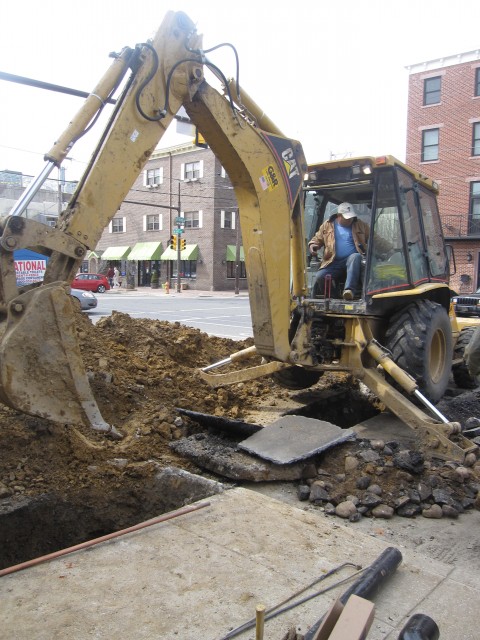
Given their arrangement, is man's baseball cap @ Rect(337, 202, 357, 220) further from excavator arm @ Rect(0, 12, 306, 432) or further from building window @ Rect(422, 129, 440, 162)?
building window @ Rect(422, 129, 440, 162)

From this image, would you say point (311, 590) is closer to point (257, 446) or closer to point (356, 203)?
point (257, 446)

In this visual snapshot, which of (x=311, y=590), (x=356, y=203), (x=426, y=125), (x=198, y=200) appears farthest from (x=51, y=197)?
(x=311, y=590)

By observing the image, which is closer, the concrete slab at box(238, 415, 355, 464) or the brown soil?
the brown soil

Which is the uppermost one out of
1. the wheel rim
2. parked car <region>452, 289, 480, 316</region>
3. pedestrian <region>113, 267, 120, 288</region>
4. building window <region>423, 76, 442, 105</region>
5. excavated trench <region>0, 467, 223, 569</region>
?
building window <region>423, 76, 442, 105</region>

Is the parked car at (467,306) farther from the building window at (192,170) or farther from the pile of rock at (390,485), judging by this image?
the building window at (192,170)

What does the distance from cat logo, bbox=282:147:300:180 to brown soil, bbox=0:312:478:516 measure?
256 cm

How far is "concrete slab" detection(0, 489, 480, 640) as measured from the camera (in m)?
2.68

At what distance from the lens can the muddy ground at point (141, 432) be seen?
432cm

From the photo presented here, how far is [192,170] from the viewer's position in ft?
139

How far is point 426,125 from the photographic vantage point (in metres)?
32.8

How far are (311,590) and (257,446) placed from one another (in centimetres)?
182

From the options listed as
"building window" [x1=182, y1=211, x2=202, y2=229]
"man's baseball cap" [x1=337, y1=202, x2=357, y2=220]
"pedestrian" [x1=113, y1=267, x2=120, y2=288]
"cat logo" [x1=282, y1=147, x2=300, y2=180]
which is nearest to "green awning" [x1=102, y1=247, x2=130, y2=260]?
"pedestrian" [x1=113, y1=267, x2=120, y2=288]

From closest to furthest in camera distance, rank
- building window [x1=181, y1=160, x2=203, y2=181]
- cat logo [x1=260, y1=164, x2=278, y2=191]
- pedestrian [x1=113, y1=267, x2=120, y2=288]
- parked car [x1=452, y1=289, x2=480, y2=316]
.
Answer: cat logo [x1=260, y1=164, x2=278, y2=191]
parked car [x1=452, y1=289, x2=480, y2=316]
building window [x1=181, y1=160, x2=203, y2=181]
pedestrian [x1=113, y1=267, x2=120, y2=288]

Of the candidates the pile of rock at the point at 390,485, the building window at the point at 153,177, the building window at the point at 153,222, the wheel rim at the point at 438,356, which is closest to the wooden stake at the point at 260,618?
the pile of rock at the point at 390,485
